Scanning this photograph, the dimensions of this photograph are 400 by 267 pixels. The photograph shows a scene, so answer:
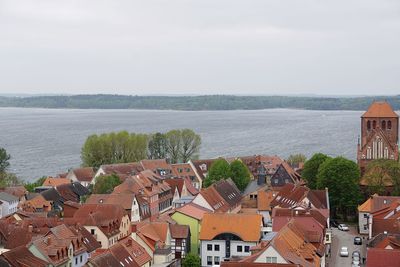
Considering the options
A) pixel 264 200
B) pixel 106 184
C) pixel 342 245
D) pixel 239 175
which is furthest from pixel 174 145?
pixel 342 245

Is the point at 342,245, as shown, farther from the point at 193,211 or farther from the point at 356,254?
the point at 193,211

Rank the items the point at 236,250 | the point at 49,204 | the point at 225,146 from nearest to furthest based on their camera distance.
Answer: the point at 236,250
the point at 49,204
the point at 225,146

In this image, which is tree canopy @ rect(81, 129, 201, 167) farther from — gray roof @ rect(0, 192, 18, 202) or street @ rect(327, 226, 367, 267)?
street @ rect(327, 226, 367, 267)

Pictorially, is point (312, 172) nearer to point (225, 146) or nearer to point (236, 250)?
point (236, 250)

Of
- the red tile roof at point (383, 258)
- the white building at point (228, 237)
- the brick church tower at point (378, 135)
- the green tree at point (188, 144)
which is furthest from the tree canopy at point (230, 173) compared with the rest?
the red tile roof at point (383, 258)

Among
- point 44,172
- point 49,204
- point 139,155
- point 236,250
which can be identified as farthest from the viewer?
point 44,172

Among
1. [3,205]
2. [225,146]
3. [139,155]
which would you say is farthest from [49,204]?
[225,146]

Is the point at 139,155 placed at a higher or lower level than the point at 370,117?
lower
